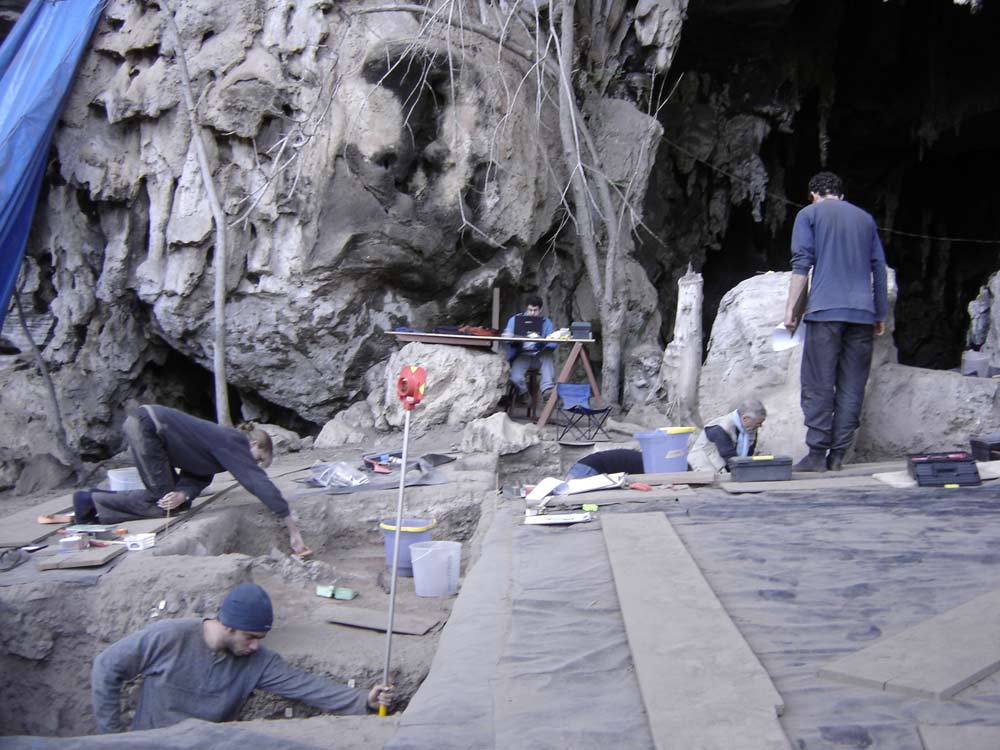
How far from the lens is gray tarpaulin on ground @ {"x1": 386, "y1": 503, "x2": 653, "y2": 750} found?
205 cm

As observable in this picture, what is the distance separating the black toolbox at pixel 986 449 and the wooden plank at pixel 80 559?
5.00 m

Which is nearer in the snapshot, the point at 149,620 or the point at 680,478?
the point at 149,620

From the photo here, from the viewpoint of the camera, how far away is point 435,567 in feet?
18.4

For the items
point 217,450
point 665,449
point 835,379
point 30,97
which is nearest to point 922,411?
point 835,379

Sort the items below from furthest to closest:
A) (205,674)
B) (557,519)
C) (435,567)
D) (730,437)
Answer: (435,567)
(730,437)
(557,519)
(205,674)

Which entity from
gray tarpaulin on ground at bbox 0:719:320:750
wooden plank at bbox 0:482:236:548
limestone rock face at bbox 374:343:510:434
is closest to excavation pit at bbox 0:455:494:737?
wooden plank at bbox 0:482:236:548

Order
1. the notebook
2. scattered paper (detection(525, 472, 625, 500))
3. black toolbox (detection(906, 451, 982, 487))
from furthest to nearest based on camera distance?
the notebook
scattered paper (detection(525, 472, 625, 500))
black toolbox (detection(906, 451, 982, 487))

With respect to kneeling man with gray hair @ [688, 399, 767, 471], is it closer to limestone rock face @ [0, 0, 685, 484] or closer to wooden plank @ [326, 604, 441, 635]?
wooden plank @ [326, 604, 441, 635]

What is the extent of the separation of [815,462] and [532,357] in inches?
208

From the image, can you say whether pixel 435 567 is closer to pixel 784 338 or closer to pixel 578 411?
pixel 784 338

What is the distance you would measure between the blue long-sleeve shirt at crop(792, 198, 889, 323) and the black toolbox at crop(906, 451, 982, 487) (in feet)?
2.99

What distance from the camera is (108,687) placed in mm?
3586

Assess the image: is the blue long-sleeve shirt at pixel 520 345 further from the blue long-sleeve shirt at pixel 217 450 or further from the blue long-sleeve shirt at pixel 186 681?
the blue long-sleeve shirt at pixel 186 681

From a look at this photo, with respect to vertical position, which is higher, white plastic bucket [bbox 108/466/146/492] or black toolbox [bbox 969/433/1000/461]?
black toolbox [bbox 969/433/1000/461]
